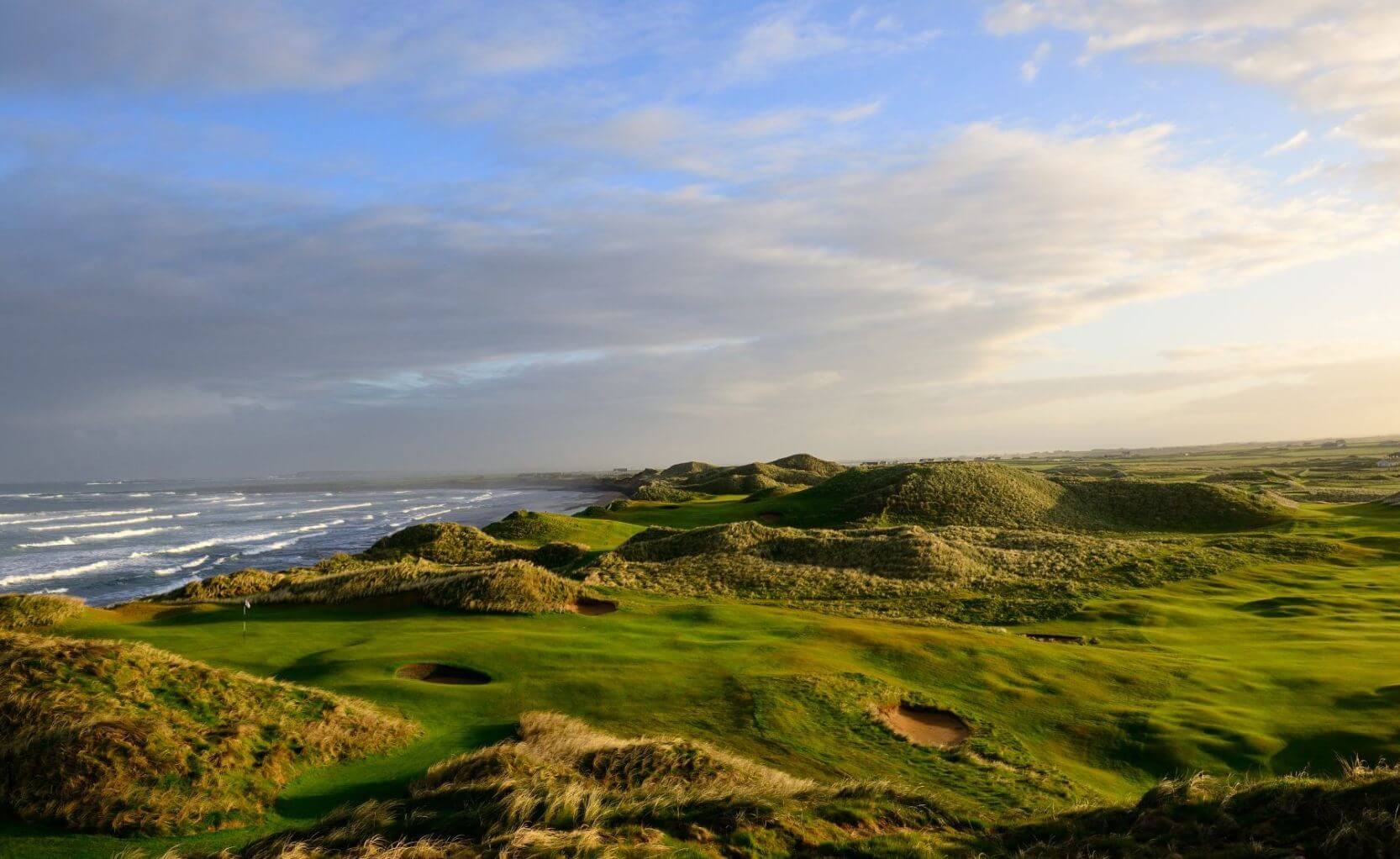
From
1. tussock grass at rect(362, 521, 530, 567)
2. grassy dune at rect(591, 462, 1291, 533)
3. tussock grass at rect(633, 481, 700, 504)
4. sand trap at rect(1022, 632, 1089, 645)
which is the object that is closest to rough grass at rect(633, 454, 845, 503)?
tussock grass at rect(633, 481, 700, 504)

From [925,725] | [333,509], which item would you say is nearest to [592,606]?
[925,725]

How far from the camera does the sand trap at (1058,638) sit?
888 inches

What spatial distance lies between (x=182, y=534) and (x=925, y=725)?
259ft

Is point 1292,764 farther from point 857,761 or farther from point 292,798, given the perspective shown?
point 292,798

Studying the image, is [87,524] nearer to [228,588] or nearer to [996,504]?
[228,588]

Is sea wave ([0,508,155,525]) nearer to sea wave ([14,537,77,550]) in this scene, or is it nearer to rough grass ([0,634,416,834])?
sea wave ([14,537,77,550])

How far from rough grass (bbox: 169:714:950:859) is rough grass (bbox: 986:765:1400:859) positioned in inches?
55.0

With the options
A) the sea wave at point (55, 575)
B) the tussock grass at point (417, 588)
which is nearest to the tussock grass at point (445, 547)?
the tussock grass at point (417, 588)

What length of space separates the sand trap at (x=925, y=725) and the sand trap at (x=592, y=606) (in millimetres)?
10430

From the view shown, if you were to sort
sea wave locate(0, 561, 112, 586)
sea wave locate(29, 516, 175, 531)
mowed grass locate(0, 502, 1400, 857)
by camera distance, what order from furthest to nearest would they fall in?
sea wave locate(29, 516, 175, 531)
sea wave locate(0, 561, 112, 586)
mowed grass locate(0, 502, 1400, 857)

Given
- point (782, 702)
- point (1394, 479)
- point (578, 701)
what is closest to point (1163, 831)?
point (782, 702)

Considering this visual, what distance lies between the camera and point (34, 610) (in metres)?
20.2

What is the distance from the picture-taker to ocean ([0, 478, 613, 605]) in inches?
1876

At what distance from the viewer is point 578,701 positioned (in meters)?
13.9
